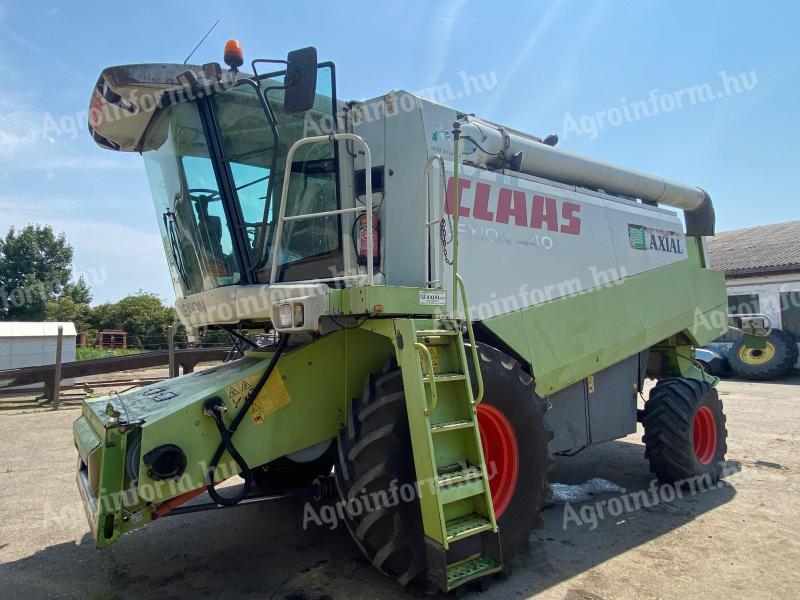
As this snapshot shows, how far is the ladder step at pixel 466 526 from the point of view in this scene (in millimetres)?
2744

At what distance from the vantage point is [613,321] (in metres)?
4.58

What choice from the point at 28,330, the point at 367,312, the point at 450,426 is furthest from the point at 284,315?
the point at 28,330

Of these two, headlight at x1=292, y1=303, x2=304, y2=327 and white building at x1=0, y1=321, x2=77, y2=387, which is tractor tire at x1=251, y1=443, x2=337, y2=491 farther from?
white building at x1=0, y1=321, x2=77, y2=387

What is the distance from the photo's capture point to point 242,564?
343 cm

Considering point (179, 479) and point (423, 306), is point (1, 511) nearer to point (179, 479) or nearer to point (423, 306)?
point (179, 479)


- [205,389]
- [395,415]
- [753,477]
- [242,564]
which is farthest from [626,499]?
[205,389]

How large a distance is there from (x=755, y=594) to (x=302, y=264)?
3319mm

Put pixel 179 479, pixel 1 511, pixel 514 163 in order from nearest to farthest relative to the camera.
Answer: pixel 179 479 < pixel 514 163 < pixel 1 511

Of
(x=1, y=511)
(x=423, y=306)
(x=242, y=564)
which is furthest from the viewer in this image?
(x=1, y=511)

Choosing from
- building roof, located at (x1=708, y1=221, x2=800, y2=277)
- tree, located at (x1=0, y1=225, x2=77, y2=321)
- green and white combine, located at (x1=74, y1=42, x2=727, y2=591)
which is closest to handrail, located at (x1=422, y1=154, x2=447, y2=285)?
green and white combine, located at (x1=74, y1=42, x2=727, y2=591)

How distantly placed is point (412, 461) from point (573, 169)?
3.02m

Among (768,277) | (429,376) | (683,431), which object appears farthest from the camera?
(768,277)

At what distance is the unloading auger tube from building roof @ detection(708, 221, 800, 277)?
10.4 meters

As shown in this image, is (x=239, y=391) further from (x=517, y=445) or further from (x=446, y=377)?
(x=517, y=445)
